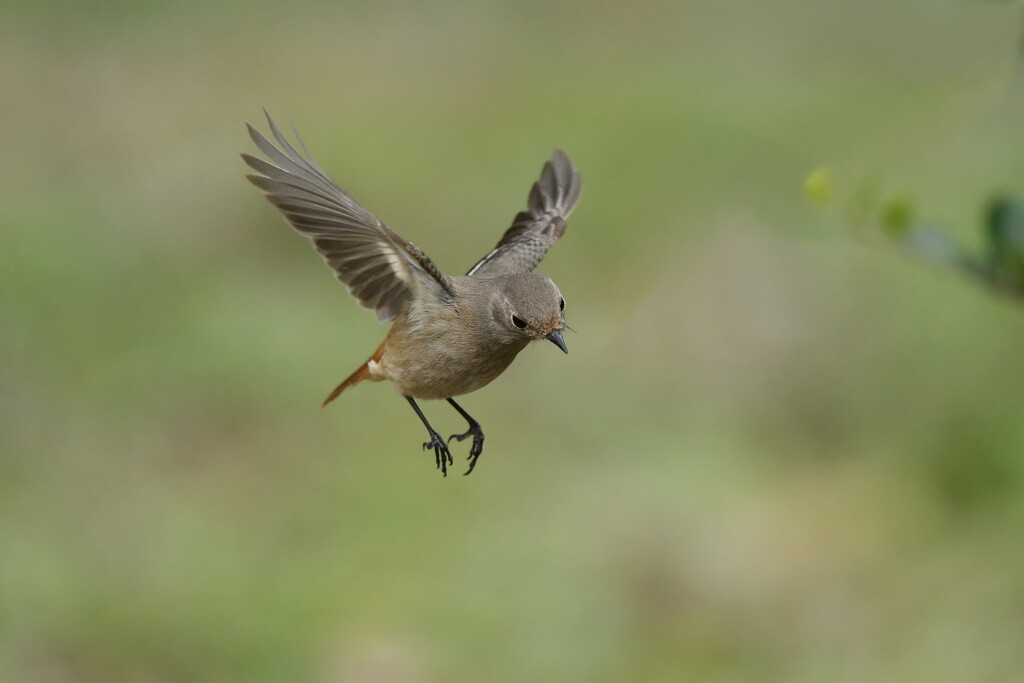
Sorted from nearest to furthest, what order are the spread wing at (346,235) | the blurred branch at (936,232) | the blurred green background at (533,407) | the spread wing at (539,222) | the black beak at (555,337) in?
the blurred branch at (936,232), the black beak at (555,337), the spread wing at (346,235), the spread wing at (539,222), the blurred green background at (533,407)

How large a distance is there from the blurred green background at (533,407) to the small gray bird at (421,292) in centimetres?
269

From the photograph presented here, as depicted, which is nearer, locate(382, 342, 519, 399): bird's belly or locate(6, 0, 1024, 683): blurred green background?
locate(382, 342, 519, 399): bird's belly

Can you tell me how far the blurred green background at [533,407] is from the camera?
5504 millimetres

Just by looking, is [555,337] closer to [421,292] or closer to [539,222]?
[421,292]

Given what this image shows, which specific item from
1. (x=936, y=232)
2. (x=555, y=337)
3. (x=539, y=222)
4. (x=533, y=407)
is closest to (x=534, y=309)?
(x=555, y=337)

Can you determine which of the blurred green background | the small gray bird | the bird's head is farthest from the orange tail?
the blurred green background

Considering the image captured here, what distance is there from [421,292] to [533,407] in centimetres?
489

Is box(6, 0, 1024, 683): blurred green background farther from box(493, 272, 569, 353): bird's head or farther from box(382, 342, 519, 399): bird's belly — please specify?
box(493, 272, 569, 353): bird's head

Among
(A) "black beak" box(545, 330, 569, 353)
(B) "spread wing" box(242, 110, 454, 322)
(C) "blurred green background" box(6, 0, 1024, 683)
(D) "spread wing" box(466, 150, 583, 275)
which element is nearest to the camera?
(A) "black beak" box(545, 330, 569, 353)

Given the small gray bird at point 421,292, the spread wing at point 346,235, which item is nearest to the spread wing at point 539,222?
the small gray bird at point 421,292

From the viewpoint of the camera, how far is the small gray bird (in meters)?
1.86

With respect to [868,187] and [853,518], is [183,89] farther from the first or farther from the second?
[868,187]

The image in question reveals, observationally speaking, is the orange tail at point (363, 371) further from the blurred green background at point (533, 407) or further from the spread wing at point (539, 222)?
the blurred green background at point (533, 407)

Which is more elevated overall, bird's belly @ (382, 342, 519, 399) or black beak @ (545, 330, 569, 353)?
bird's belly @ (382, 342, 519, 399)
